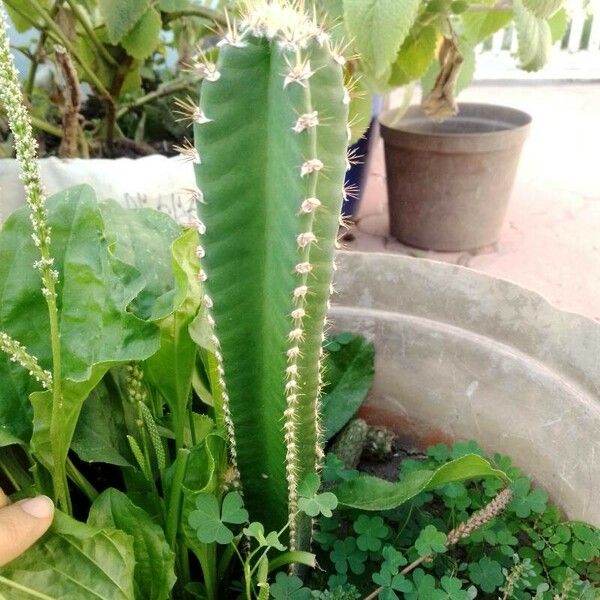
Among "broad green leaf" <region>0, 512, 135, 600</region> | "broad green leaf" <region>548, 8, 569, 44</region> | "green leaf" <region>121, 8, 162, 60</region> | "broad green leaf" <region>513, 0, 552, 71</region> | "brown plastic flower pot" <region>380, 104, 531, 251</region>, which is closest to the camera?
"broad green leaf" <region>0, 512, 135, 600</region>

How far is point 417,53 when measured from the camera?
3.70 ft

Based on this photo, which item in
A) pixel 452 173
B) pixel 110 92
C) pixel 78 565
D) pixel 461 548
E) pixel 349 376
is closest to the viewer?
pixel 78 565

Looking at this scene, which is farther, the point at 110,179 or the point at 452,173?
the point at 452,173

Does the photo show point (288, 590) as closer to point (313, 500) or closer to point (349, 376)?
point (313, 500)

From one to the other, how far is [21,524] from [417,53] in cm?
94

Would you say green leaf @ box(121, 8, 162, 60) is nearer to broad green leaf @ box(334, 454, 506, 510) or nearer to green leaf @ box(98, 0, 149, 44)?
green leaf @ box(98, 0, 149, 44)

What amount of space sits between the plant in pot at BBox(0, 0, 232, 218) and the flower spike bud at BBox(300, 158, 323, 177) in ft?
1.22

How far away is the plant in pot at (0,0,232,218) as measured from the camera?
3.26 ft

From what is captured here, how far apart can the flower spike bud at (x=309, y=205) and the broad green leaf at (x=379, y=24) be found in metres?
0.46

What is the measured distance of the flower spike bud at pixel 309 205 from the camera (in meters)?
0.44

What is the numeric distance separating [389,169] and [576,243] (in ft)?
1.88

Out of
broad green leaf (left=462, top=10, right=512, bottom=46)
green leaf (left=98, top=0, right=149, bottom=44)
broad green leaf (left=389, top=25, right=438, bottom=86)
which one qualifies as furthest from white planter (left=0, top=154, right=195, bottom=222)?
broad green leaf (left=462, top=10, right=512, bottom=46)

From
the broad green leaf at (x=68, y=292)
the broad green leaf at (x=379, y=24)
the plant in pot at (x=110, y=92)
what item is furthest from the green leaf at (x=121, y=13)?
the broad green leaf at (x=68, y=292)

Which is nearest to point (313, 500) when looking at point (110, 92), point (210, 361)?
point (210, 361)
